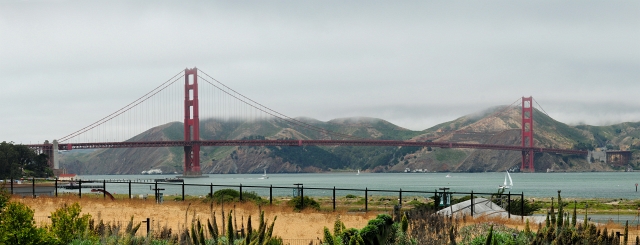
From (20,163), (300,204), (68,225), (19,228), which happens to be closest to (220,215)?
(300,204)

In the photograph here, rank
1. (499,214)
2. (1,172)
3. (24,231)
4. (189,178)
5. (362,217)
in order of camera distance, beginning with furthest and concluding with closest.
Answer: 1. (189,178)
2. (1,172)
3. (499,214)
4. (362,217)
5. (24,231)

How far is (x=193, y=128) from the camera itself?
468 ft

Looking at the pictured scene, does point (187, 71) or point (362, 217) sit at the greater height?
point (187, 71)

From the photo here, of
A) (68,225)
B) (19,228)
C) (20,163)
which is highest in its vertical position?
(19,228)

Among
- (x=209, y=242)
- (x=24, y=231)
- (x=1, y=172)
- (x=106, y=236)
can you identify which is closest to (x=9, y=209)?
(x=24, y=231)

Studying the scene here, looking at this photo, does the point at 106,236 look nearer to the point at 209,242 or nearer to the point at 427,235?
the point at 209,242

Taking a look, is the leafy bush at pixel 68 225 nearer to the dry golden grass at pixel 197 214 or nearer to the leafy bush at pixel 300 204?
the dry golden grass at pixel 197 214

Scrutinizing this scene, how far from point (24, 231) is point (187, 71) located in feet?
455

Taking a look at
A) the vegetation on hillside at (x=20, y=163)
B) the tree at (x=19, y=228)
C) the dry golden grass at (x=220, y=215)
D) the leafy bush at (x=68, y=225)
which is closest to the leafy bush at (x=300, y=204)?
the dry golden grass at (x=220, y=215)

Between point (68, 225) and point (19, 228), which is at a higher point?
point (19, 228)

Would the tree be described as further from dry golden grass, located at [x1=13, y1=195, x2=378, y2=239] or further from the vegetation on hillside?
the vegetation on hillside

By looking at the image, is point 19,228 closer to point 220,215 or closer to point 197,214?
point 220,215

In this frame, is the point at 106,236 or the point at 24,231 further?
the point at 106,236

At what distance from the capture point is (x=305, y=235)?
2175cm
